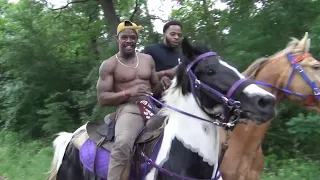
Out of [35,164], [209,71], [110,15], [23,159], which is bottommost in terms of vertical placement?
[23,159]

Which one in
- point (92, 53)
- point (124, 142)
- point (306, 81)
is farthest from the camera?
point (92, 53)

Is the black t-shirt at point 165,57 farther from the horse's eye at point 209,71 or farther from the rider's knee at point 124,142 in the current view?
the horse's eye at point 209,71

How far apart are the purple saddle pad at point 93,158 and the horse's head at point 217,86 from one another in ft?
3.78

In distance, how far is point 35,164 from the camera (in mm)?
10078

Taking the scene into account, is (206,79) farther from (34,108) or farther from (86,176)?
(34,108)

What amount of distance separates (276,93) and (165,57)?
1.31 meters

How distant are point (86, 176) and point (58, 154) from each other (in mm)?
756

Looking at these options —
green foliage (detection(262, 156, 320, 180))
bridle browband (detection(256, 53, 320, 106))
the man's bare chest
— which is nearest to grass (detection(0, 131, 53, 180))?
green foliage (detection(262, 156, 320, 180))

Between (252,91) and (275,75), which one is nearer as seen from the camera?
(252,91)

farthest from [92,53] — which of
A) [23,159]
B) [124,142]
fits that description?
[124,142]

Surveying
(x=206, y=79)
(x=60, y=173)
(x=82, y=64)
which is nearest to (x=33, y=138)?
(x=82, y=64)

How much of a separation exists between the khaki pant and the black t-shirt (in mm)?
914

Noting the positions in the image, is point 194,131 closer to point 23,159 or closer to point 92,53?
point 23,159

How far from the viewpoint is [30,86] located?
1530 cm
